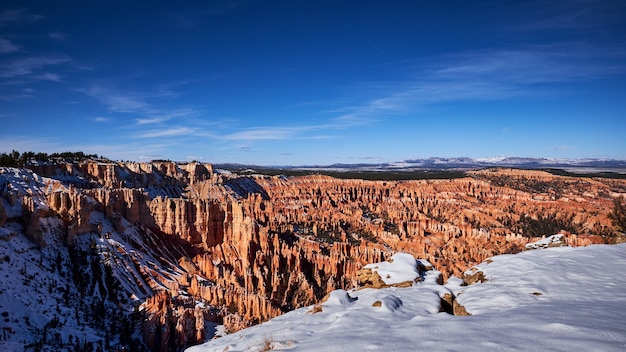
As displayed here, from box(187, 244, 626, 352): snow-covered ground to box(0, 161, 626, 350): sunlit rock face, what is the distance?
27.4 feet

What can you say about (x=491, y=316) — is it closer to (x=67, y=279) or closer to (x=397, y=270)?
(x=397, y=270)

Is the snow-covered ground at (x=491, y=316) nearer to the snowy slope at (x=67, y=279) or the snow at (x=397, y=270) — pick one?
the snow at (x=397, y=270)

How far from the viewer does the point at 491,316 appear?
281 inches

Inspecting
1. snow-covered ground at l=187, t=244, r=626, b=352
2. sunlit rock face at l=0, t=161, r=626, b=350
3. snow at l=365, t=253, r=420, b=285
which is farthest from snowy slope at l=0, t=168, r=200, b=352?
snow at l=365, t=253, r=420, b=285

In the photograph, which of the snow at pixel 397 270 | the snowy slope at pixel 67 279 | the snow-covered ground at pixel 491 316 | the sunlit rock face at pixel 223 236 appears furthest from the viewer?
the sunlit rock face at pixel 223 236

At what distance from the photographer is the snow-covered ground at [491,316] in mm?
5512

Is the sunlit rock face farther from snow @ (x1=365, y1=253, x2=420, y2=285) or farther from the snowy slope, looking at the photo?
snow @ (x1=365, y1=253, x2=420, y2=285)

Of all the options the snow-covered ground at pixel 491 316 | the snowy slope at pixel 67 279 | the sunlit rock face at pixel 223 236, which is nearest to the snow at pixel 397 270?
the snow-covered ground at pixel 491 316

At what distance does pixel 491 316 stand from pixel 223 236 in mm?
36998

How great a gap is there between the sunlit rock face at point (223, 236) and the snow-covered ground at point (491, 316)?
8.35 metres

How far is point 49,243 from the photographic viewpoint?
2528cm

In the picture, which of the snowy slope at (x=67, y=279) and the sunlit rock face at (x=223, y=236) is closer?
the snowy slope at (x=67, y=279)

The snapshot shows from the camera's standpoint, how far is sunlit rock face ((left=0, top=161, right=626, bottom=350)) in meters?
25.8

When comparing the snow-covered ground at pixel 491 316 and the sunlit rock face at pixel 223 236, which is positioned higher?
the snow-covered ground at pixel 491 316
